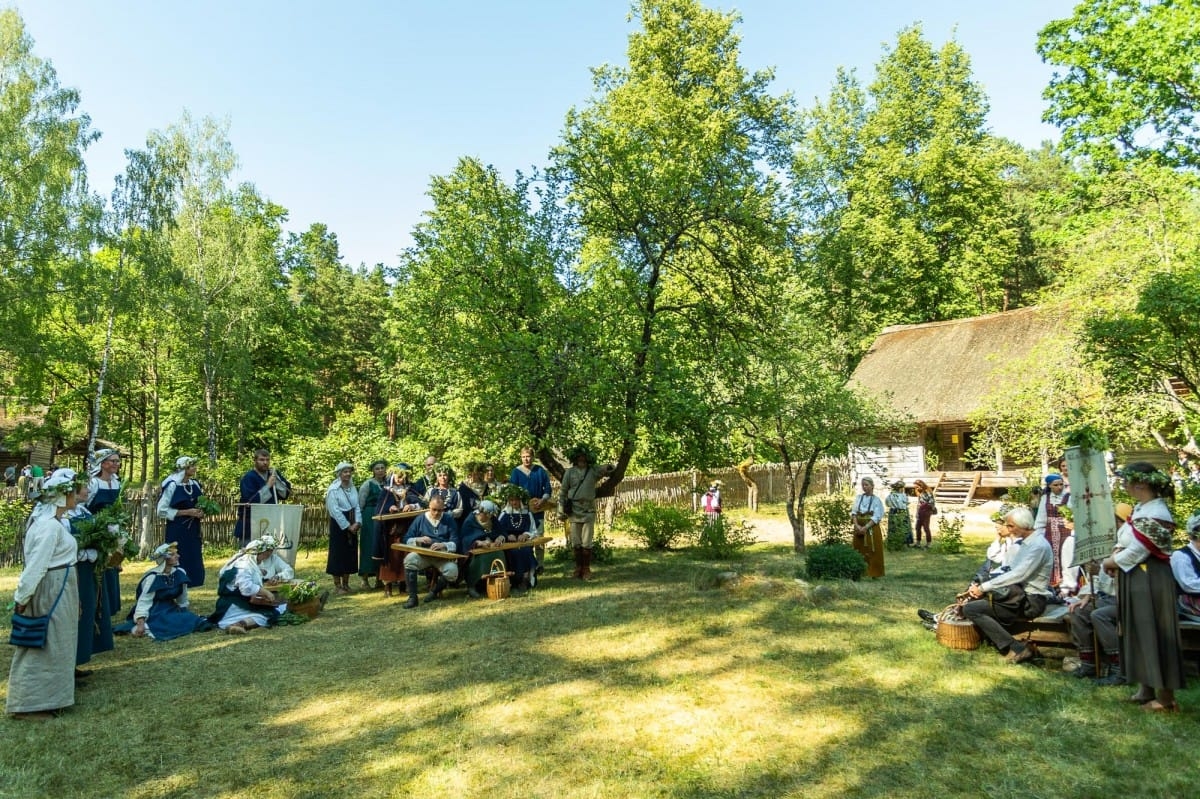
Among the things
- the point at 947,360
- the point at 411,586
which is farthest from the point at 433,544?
the point at 947,360

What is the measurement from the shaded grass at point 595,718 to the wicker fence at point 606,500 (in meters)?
4.80

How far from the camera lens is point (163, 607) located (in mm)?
7832

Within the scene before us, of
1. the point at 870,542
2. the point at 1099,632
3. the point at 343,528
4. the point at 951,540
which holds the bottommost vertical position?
the point at 951,540

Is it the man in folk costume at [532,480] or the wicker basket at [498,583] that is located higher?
the man in folk costume at [532,480]

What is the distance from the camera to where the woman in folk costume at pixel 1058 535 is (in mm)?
6798

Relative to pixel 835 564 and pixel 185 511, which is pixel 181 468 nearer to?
pixel 185 511

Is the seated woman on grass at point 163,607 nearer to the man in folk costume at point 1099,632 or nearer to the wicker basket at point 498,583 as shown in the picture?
the wicker basket at point 498,583

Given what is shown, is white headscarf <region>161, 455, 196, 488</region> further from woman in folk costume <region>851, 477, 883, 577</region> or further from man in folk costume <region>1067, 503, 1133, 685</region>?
man in folk costume <region>1067, 503, 1133, 685</region>

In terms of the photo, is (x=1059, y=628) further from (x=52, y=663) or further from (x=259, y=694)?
(x=52, y=663)

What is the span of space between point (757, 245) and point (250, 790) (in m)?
9.73

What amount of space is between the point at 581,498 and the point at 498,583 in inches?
70.5

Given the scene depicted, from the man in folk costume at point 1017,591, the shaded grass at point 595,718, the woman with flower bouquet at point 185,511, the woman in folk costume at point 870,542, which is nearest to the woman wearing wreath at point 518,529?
the shaded grass at point 595,718

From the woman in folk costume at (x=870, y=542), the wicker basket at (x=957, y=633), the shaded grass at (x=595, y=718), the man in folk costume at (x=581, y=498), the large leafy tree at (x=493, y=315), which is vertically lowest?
the shaded grass at (x=595, y=718)

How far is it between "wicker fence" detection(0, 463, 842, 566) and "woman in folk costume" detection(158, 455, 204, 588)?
0.66m
